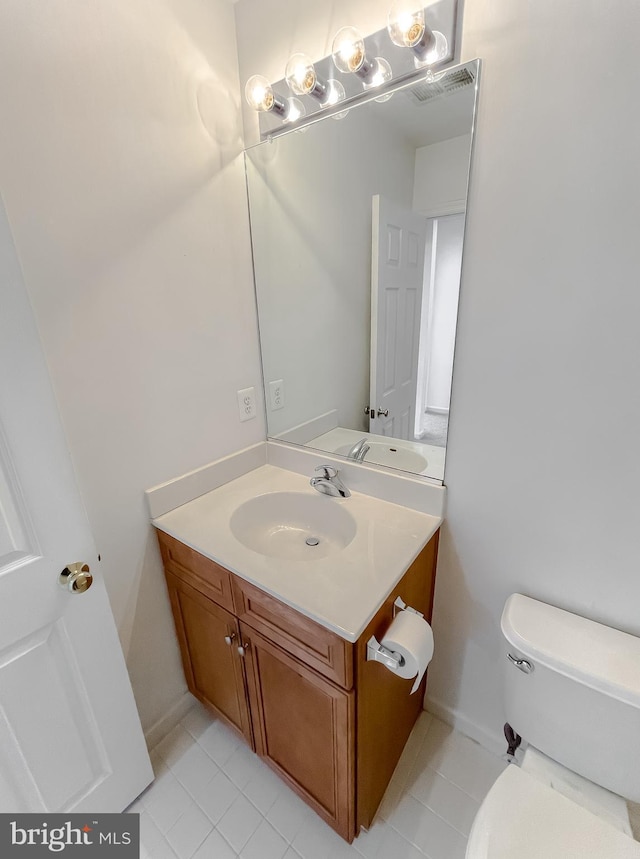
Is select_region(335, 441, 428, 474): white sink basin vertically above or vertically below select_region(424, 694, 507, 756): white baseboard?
above

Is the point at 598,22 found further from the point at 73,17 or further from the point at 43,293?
the point at 43,293

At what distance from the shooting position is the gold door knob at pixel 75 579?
0.88 m

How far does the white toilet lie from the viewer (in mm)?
779

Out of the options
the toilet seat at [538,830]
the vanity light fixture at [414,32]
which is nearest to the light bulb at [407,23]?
the vanity light fixture at [414,32]

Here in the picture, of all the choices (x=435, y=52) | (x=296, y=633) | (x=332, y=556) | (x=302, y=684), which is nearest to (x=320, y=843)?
(x=302, y=684)

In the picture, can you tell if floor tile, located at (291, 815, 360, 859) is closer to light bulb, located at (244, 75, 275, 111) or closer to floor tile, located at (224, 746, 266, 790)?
floor tile, located at (224, 746, 266, 790)

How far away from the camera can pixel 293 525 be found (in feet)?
4.43

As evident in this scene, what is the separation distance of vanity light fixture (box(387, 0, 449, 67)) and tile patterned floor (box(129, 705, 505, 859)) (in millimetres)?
2071

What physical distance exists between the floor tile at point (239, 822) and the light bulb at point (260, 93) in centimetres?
216

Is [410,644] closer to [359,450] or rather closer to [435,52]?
[359,450]

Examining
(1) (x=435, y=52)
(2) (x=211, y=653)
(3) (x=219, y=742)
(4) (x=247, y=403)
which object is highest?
(1) (x=435, y=52)

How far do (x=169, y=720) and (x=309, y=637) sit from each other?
94 cm

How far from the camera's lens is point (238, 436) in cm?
143

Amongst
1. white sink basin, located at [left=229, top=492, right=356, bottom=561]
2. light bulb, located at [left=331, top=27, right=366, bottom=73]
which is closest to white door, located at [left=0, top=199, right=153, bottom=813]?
white sink basin, located at [left=229, top=492, right=356, bottom=561]
